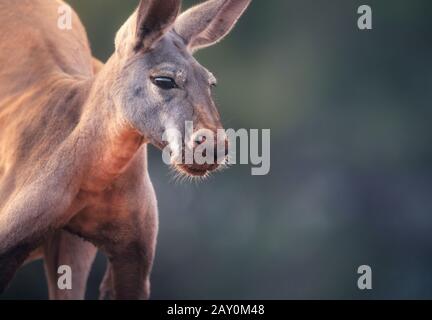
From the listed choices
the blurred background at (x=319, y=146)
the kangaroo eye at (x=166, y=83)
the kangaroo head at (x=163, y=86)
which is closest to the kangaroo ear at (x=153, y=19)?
the kangaroo head at (x=163, y=86)

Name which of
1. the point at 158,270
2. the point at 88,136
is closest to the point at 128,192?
the point at 88,136

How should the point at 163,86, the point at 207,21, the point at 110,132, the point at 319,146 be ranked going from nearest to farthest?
1. the point at 163,86
2. the point at 110,132
3. the point at 207,21
4. the point at 319,146

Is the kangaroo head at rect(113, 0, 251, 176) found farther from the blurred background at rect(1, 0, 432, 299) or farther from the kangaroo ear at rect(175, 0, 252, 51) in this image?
the blurred background at rect(1, 0, 432, 299)

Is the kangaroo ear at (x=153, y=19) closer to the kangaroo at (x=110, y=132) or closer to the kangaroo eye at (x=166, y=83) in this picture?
the kangaroo at (x=110, y=132)

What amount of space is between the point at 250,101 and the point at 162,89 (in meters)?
4.22

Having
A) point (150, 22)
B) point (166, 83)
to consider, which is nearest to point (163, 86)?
point (166, 83)

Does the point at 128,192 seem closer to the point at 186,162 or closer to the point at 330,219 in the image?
the point at 186,162

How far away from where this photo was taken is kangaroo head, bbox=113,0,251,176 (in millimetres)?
4234

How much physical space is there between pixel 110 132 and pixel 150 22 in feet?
1.82

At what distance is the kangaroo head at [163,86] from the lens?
13.9ft

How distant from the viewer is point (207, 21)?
4691 mm

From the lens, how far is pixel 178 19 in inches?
186

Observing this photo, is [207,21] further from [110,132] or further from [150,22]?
[110,132]

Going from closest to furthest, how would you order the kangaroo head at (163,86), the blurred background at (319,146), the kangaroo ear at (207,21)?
the kangaroo head at (163,86)
the kangaroo ear at (207,21)
the blurred background at (319,146)
